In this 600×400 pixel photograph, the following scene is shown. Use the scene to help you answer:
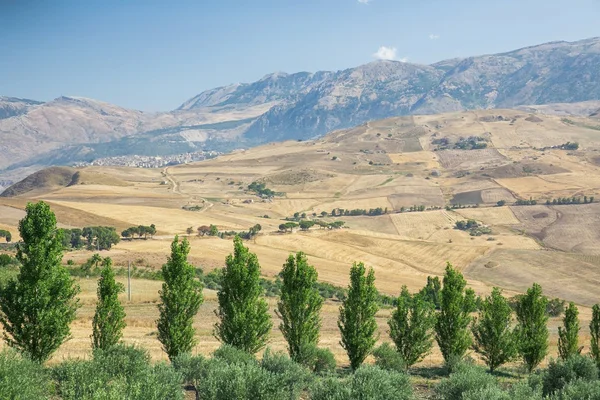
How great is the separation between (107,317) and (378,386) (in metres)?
20.9

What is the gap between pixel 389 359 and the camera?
39.0m

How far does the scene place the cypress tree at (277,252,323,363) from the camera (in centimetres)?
3938

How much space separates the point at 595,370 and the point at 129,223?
461ft

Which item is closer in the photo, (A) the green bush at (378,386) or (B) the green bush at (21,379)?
(B) the green bush at (21,379)

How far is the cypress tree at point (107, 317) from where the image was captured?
36.2m

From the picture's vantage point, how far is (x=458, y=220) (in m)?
180

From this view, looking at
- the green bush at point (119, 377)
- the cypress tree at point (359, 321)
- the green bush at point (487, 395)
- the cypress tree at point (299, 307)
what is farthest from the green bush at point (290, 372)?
the green bush at point (487, 395)

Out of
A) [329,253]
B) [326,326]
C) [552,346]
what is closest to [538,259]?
[329,253]

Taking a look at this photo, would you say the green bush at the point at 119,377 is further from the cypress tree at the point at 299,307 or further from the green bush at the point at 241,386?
the cypress tree at the point at 299,307

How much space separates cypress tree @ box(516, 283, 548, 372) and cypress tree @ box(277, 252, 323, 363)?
17867 millimetres

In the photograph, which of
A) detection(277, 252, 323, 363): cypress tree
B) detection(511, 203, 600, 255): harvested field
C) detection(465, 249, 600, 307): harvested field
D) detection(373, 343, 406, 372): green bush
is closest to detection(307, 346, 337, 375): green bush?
detection(277, 252, 323, 363): cypress tree

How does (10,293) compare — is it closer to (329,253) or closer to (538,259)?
(329,253)

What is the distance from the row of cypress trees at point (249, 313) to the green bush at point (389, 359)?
1270 millimetres

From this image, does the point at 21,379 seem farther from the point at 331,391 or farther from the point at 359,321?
the point at 359,321
